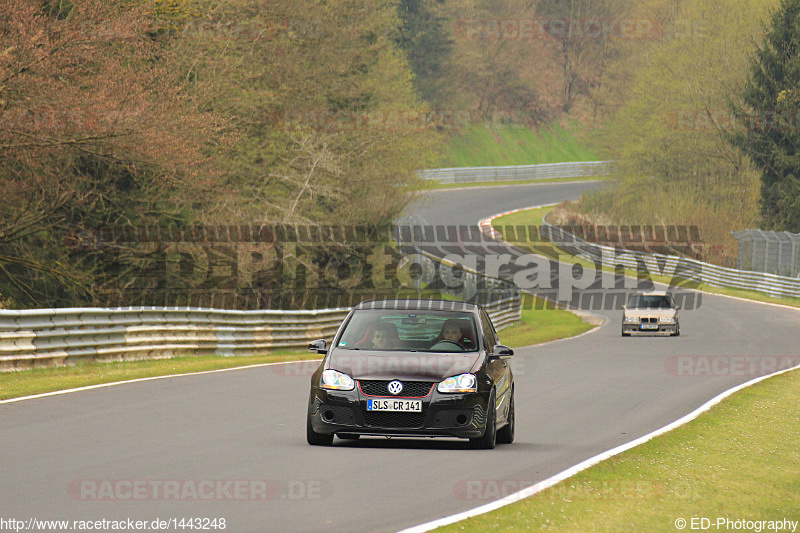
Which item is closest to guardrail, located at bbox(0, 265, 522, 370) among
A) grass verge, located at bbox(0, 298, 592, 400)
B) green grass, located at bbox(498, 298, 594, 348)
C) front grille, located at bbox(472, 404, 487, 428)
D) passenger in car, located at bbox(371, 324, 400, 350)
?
grass verge, located at bbox(0, 298, 592, 400)

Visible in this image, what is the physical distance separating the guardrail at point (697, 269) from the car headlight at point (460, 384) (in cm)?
4350

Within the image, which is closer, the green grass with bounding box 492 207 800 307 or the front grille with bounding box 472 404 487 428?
the front grille with bounding box 472 404 487 428

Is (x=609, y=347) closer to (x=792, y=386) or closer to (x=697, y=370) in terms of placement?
(x=697, y=370)

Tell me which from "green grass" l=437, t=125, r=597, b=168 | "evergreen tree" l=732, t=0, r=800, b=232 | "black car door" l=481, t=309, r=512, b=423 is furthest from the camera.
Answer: "green grass" l=437, t=125, r=597, b=168

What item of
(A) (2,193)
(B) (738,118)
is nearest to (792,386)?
(A) (2,193)

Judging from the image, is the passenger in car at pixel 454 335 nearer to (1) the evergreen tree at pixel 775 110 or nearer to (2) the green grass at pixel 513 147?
(1) the evergreen tree at pixel 775 110

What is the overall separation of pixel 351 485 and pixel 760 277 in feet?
161

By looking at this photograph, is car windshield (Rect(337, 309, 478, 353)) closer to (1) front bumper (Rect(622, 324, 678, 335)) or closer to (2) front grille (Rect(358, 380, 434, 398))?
(2) front grille (Rect(358, 380, 434, 398))

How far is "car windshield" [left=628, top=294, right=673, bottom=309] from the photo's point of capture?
36.0 meters

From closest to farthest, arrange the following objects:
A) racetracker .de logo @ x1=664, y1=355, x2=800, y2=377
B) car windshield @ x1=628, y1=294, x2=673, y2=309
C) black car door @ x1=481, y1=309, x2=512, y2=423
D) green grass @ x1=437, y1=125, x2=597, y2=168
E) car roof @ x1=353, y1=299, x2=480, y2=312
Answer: black car door @ x1=481, y1=309, x2=512, y2=423 < car roof @ x1=353, y1=299, x2=480, y2=312 < racetracker .de logo @ x1=664, y1=355, x2=800, y2=377 < car windshield @ x1=628, y1=294, x2=673, y2=309 < green grass @ x1=437, y1=125, x2=597, y2=168

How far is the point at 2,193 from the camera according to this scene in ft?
90.9

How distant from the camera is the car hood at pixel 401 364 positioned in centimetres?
1184

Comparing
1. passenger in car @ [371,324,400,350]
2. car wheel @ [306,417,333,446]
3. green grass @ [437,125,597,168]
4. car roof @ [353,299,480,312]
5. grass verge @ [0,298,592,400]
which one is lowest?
grass verge @ [0,298,592,400]

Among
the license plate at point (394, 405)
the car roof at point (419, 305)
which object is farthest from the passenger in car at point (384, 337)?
the license plate at point (394, 405)
